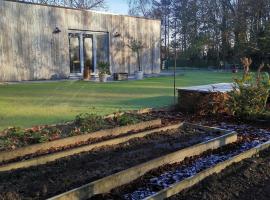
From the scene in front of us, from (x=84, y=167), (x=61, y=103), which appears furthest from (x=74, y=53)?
(x=84, y=167)

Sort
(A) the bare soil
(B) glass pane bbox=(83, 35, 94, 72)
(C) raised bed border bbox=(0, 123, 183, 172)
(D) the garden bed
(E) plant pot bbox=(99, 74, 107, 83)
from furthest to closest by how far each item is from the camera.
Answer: (B) glass pane bbox=(83, 35, 94, 72), (E) plant pot bbox=(99, 74, 107, 83), (D) the garden bed, (C) raised bed border bbox=(0, 123, 183, 172), (A) the bare soil

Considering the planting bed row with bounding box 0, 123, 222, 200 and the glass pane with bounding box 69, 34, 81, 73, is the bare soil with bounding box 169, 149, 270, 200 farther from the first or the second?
the glass pane with bounding box 69, 34, 81, 73

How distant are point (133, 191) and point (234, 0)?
31775mm

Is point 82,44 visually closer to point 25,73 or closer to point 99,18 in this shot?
point 99,18

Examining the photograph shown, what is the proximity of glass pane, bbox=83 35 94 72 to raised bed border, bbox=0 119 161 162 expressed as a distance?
11.9 m

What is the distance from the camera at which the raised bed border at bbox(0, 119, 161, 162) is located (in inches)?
176

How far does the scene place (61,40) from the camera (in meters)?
16.8

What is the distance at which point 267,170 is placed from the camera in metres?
4.11

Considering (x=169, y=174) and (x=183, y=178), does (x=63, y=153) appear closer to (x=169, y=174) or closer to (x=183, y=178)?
(x=169, y=174)

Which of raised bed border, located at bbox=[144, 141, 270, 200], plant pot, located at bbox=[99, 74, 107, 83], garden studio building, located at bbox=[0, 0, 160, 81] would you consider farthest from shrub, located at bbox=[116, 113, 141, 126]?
garden studio building, located at bbox=[0, 0, 160, 81]

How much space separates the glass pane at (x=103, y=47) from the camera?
60.8ft

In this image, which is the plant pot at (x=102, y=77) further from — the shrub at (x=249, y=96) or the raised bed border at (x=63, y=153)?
the raised bed border at (x=63, y=153)

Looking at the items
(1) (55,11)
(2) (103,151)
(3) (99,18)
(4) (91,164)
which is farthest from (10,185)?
(3) (99,18)

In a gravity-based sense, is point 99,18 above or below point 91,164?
above
